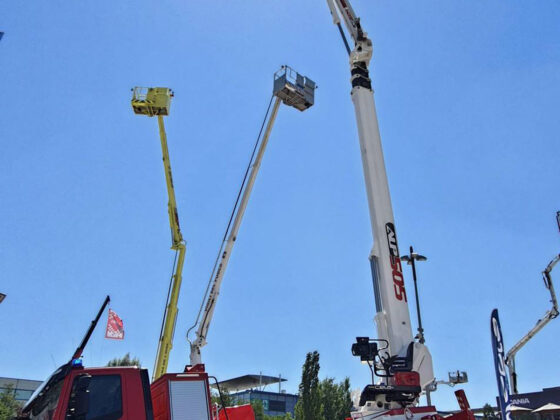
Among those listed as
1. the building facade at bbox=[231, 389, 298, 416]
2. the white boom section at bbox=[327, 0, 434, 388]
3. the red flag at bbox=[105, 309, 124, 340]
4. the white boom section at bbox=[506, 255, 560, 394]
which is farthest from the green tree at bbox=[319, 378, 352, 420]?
the building facade at bbox=[231, 389, 298, 416]

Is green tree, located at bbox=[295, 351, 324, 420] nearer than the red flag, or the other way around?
the red flag

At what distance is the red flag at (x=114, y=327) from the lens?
12.6 metres

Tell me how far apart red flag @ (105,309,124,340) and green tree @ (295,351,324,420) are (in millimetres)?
17793

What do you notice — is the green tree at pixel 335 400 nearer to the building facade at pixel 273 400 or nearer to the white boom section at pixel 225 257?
the white boom section at pixel 225 257

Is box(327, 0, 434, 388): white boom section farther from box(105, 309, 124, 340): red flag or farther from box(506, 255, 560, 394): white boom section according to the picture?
box(506, 255, 560, 394): white boom section

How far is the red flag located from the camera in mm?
12609

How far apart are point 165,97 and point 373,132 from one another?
9854 millimetres

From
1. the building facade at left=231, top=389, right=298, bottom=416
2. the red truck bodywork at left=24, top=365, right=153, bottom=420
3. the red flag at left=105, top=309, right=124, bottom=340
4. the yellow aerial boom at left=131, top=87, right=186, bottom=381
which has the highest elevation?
the yellow aerial boom at left=131, top=87, right=186, bottom=381

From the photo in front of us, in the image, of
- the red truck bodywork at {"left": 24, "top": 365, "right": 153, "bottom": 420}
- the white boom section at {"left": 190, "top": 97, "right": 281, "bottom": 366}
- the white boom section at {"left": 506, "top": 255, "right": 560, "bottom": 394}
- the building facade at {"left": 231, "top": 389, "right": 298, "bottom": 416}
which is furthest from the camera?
the building facade at {"left": 231, "top": 389, "right": 298, "bottom": 416}

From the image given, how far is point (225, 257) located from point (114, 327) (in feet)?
15.5

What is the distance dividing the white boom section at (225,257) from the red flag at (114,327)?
340cm

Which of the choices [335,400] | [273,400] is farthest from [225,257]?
[273,400]

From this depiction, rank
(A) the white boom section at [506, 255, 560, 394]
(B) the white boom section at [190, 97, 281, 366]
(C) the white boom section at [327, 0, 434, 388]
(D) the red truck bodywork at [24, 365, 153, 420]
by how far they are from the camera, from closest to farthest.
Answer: (D) the red truck bodywork at [24, 365, 153, 420] → (C) the white boom section at [327, 0, 434, 388] → (B) the white boom section at [190, 97, 281, 366] → (A) the white boom section at [506, 255, 560, 394]

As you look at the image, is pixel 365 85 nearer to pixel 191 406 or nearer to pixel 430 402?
pixel 430 402
